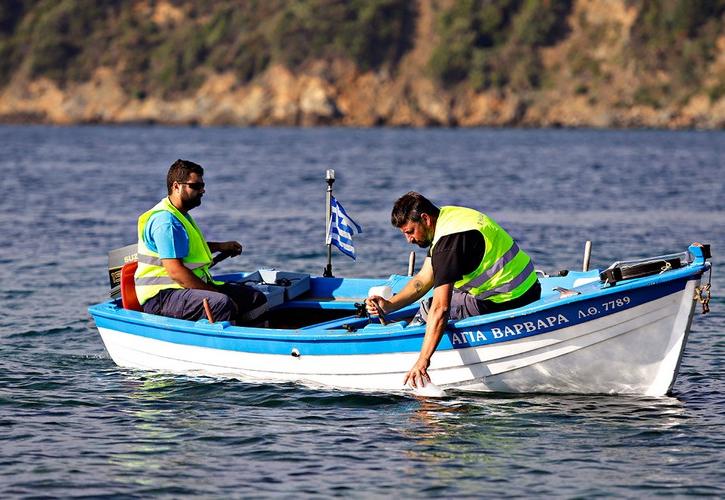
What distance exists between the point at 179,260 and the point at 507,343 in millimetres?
3129

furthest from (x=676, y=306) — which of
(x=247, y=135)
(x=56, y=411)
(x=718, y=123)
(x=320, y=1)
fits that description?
(x=320, y=1)

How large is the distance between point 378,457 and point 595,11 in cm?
11551

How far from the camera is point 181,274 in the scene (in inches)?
468

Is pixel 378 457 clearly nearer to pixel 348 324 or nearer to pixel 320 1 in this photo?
→ pixel 348 324

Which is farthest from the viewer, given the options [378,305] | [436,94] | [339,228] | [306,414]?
[436,94]

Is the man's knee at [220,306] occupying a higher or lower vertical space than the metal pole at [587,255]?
lower

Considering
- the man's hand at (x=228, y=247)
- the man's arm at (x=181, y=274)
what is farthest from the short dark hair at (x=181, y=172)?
the man's hand at (x=228, y=247)

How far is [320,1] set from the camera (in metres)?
132

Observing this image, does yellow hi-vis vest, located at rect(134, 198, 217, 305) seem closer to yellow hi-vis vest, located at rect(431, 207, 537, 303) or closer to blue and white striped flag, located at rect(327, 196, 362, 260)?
blue and white striped flag, located at rect(327, 196, 362, 260)

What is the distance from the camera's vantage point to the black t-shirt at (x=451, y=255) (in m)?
10.5

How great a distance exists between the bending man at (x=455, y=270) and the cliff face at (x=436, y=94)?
105m

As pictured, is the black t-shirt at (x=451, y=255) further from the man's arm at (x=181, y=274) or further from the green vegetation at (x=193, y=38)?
the green vegetation at (x=193, y=38)

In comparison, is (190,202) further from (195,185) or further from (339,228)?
(339,228)

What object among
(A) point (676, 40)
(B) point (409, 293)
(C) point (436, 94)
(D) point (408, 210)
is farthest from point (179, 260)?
(A) point (676, 40)
